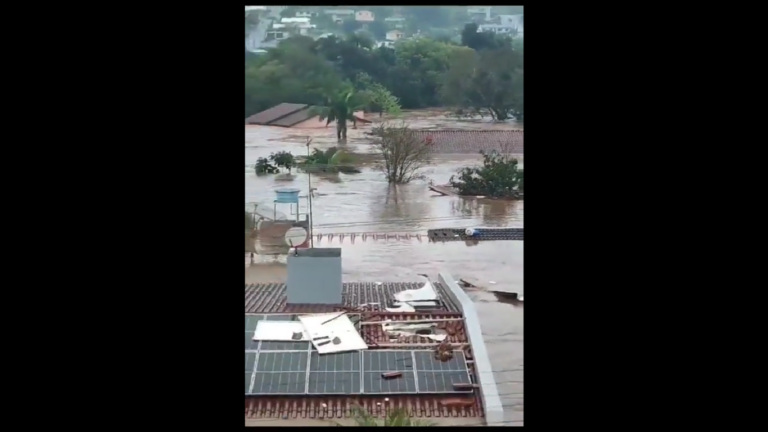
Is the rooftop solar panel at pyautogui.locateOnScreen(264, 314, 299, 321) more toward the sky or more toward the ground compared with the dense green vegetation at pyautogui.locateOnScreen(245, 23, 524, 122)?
more toward the ground

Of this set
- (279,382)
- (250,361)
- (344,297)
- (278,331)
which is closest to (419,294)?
(344,297)

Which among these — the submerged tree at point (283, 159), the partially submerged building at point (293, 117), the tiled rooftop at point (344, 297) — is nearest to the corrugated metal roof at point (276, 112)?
the partially submerged building at point (293, 117)

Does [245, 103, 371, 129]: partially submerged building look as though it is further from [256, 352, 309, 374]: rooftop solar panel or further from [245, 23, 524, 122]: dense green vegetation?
[256, 352, 309, 374]: rooftop solar panel

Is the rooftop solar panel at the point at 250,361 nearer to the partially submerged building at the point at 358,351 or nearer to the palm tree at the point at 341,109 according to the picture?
the partially submerged building at the point at 358,351

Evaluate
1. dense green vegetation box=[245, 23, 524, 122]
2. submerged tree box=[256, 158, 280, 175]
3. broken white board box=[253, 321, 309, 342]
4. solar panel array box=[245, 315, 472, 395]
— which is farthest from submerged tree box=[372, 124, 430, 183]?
solar panel array box=[245, 315, 472, 395]

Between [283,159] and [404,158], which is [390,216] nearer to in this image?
[404,158]
